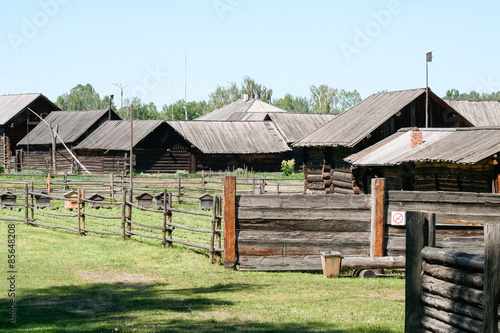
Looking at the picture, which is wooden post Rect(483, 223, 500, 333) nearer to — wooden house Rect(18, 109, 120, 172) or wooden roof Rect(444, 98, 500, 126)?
wooden roof Rect(444, 98, 500, 126)

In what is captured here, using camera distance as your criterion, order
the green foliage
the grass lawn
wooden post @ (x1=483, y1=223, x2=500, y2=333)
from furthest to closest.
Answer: the green foliage, the grass lawn, wooden post @ (x1=483, y1=223, x2=500, y2=333)

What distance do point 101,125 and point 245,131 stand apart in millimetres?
12549

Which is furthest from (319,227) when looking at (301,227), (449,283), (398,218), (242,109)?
(242,109)

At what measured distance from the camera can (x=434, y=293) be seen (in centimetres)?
525

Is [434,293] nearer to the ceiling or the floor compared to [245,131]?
nearer to the floor

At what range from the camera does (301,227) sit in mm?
11703

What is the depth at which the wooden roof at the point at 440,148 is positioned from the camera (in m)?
16.2

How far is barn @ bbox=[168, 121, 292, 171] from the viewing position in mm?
49031

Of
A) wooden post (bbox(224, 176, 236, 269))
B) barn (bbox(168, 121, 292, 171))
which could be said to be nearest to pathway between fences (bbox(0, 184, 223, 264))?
wooden post (bbox(224, 176, 236, 269))

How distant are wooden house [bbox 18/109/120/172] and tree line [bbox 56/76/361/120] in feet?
152

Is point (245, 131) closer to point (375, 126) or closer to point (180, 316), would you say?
point (375, 126)

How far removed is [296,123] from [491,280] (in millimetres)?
50696

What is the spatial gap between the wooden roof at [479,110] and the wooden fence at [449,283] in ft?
101

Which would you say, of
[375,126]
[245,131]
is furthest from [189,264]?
[245,131]
